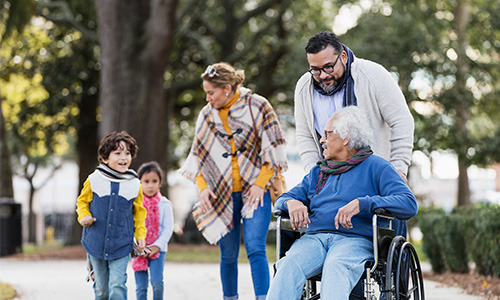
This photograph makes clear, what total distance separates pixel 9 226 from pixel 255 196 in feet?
37.5

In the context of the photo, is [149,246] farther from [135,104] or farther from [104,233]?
[135,104]

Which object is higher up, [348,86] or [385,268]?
[348,86]

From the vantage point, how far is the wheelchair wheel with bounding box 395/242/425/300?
4.19m

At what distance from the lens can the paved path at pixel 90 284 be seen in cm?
808

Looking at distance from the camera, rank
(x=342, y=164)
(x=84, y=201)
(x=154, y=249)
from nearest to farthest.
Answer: (x=342, y=164) < (x=84, y=201) < (x=154, y=249)

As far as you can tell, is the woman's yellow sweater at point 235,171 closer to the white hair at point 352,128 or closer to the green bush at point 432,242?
the white hair at point 352,128

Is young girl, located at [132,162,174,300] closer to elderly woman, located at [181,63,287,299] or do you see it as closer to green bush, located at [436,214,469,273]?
elderly woman, located at [181,63,287,299]

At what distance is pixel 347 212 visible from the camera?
4215 mm

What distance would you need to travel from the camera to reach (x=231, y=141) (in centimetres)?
584

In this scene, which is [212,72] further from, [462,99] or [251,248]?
[462,99]

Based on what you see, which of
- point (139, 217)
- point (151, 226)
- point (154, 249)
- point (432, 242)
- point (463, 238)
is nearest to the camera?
point (139, 217)

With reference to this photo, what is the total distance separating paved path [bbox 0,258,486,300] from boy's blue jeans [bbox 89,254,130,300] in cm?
230

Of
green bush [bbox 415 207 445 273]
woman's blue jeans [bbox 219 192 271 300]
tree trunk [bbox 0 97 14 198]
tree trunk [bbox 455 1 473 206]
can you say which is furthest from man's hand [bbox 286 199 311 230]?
tree trunk [bbox 0 97 14 198]

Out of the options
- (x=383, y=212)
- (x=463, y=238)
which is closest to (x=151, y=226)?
(x=383, y=212)
